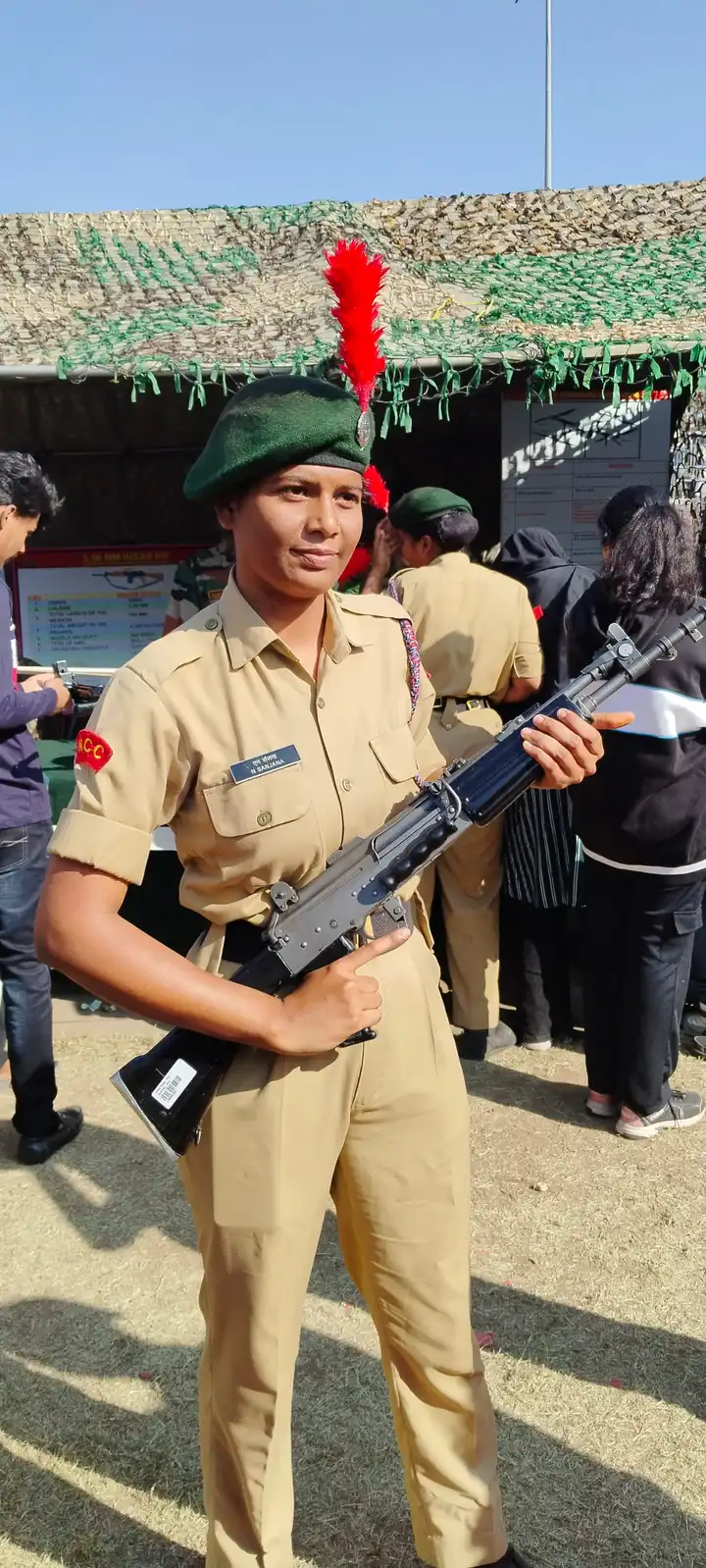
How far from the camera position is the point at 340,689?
1597mm

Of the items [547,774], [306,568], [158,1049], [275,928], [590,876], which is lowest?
[590,876]

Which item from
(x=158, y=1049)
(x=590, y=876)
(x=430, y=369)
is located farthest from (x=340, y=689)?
(x=430, y=369)

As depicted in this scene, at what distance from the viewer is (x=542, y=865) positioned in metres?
4.02

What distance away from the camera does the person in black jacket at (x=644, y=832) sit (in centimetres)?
303

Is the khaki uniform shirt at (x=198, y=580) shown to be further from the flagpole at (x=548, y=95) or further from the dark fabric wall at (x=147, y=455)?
the flagpole at (x=548, y=95)

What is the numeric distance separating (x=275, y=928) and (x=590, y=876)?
7.14ft

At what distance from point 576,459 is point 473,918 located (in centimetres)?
253

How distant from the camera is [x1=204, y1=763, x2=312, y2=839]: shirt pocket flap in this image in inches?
57.4

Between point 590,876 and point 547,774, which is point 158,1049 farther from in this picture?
point 590,876

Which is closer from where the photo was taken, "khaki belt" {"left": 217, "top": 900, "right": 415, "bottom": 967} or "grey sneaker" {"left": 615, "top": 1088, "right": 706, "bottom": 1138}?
"khaki belt" {"left": 217, "top": 900, "right": 415, "bottom": 967}

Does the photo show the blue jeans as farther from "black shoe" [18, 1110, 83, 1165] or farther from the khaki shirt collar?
the khaki shirt collar

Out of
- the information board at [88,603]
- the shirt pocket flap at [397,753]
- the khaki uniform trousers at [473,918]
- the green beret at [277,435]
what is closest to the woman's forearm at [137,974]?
the shirt pocket flap at [397,753]

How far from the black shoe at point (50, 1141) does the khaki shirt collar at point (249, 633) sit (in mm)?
2481

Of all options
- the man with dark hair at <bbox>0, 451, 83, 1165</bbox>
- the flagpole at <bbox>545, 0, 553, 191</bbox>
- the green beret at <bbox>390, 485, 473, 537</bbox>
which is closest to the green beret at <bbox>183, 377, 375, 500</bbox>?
the man with dark hair at <bbox>0, 451, 83, 1165</bbox>
